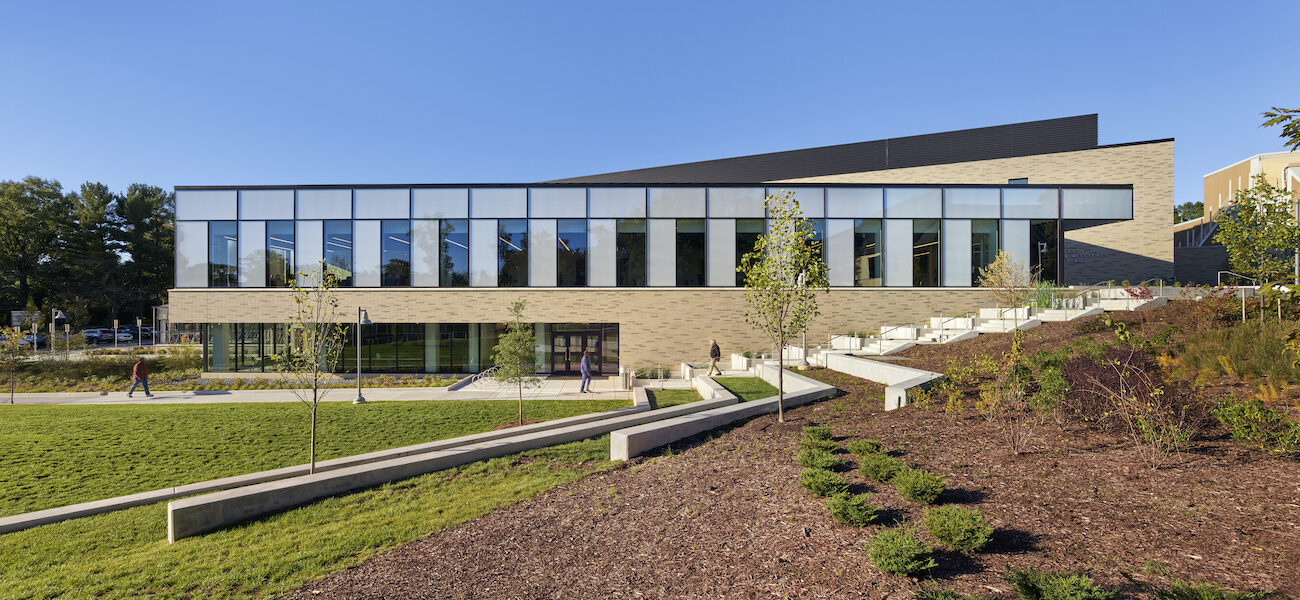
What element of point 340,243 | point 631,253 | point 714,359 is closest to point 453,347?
point 340,243

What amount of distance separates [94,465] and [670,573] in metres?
11.4

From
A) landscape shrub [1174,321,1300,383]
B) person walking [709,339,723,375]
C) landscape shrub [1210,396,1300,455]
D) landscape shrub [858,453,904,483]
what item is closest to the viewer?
landscape shrub [1210,396,1300,455]

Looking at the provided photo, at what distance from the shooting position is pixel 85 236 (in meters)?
54.7

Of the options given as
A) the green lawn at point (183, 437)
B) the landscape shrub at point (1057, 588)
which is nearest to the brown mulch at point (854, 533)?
the landscape shrub at point (1057, 588)

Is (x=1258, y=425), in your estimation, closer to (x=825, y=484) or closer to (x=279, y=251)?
(x=825, y=484)

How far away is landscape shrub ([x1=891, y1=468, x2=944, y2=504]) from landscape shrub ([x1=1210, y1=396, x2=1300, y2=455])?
3.89 m

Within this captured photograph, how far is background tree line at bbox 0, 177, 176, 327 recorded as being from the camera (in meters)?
52.8

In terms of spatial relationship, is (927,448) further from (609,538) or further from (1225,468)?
(609,538)

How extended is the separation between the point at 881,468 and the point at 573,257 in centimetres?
1898

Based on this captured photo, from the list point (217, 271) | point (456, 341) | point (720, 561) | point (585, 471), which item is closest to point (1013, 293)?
point (585, 471)

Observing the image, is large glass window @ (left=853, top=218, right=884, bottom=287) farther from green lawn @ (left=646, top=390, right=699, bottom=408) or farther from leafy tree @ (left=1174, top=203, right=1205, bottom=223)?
leafy tree @ (left=1174, top=203, right=1205, bottom=223)

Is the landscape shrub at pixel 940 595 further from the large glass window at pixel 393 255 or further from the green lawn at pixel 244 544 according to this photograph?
the large glass window at pixel 393 255

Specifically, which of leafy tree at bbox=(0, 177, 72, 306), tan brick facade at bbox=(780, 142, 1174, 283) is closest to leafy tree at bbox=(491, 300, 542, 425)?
tan brick facade at bbox=(780, 142, 1174, 283)

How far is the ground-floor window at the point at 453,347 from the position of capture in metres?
23.8
